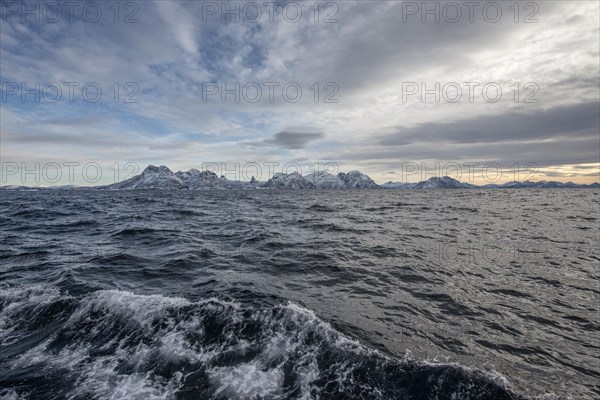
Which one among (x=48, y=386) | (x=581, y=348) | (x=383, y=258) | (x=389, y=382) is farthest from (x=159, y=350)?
(x=383, y=258)

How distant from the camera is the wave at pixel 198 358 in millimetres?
5941

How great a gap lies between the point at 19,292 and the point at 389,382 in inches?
473

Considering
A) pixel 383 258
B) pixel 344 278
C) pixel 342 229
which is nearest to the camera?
pixel 344 278

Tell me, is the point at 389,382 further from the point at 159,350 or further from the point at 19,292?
the point at 19,292

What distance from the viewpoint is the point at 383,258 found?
53.7ft

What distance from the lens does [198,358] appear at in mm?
6883

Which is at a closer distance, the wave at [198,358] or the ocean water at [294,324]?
the wave at [198,358]

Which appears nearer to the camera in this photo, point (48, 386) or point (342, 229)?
point (48, 386)

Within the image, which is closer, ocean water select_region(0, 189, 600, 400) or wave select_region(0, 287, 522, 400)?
wave select_region(0, 287, 522, 400)

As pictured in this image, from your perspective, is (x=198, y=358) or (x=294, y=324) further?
(x=294, y=324)

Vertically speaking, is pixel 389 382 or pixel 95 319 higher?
pixel 95 319

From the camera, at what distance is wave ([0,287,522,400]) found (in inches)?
234

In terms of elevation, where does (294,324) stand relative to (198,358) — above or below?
above

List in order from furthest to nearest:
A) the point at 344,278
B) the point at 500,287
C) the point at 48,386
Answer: the point at 344,278 → the point at 500,287 → the point at 48,386
